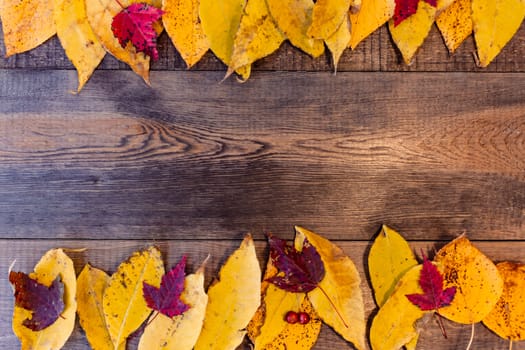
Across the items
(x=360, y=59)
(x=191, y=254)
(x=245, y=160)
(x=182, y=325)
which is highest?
(x=360, y=59)

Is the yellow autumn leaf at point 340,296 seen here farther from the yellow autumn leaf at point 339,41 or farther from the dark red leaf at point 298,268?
the yellow autumn leaf at point 339,41

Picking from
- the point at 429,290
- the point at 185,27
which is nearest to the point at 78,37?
the point at 185,27

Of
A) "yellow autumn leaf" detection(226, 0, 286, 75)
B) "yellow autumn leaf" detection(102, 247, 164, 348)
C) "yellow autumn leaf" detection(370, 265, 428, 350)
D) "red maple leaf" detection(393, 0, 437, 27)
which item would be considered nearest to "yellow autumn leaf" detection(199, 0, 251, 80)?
"yellow autumn leaf" detection(226, 0, 286, 75)

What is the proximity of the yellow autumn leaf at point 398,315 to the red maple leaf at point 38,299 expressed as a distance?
559mm

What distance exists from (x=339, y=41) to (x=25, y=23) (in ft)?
1.84

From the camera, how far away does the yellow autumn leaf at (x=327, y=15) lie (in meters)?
0.90

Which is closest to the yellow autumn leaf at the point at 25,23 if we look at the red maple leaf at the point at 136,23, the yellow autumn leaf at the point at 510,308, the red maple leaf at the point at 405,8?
the red maple leaf at the point at 136,23

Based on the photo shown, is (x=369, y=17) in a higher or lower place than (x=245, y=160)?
higher

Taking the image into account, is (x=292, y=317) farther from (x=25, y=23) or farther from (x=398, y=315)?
(x=25, y=23)

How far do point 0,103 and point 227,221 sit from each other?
0.46 m

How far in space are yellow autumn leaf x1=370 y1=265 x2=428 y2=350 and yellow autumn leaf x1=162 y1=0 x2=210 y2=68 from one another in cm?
55

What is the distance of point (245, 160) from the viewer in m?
0.95

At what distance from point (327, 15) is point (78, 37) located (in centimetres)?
44

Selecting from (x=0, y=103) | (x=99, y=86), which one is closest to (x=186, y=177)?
(x=99, y=86)
